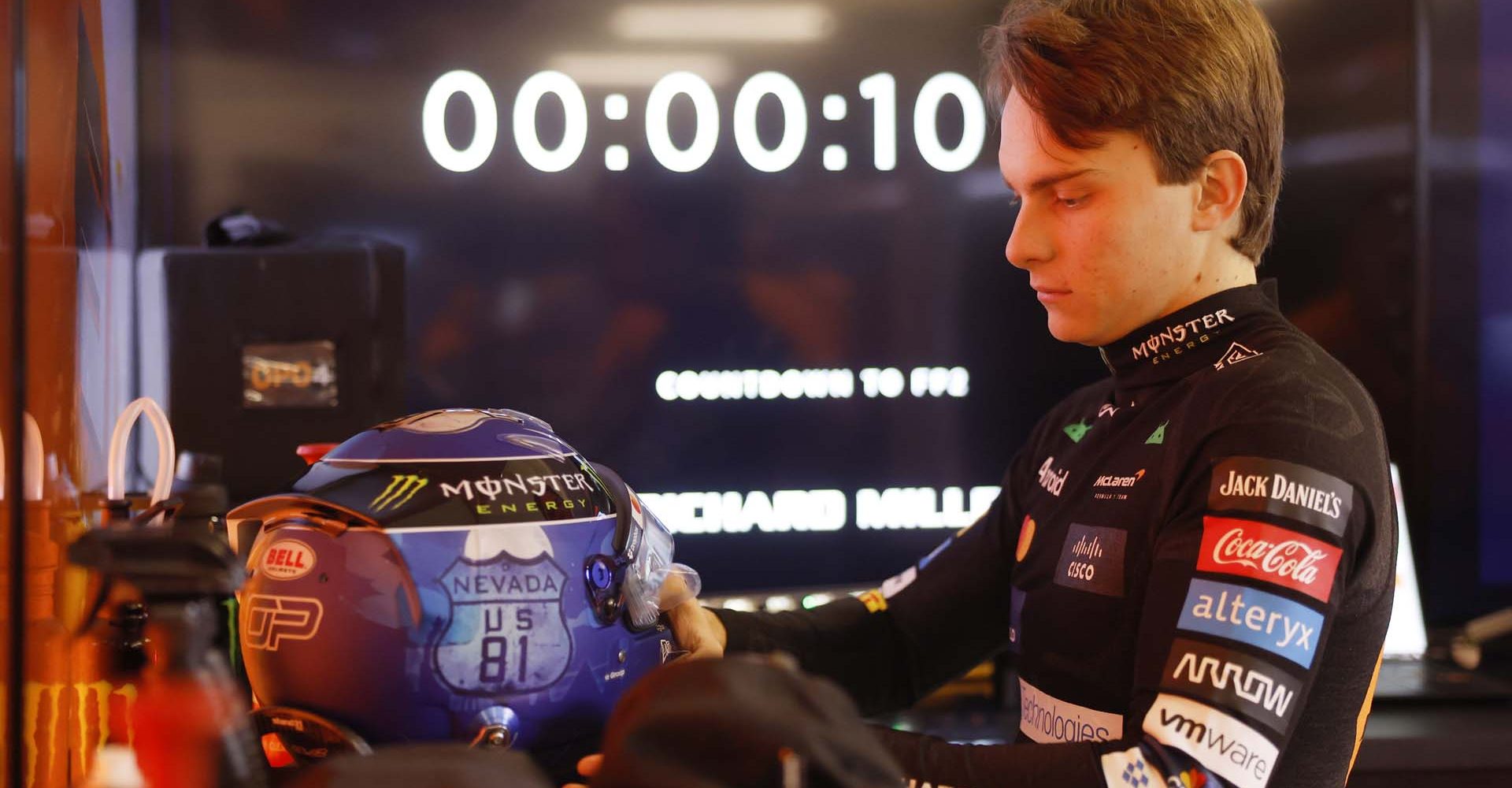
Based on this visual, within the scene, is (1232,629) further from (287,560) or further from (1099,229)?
(287,560)

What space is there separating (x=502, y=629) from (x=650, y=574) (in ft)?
0.53

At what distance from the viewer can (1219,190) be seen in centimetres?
113

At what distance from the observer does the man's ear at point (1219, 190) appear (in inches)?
43.9

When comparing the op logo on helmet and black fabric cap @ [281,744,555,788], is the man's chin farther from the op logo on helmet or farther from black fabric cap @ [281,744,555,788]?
black fabric cap @ [281,744,555,788]

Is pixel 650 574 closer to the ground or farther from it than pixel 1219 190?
closer to the ground

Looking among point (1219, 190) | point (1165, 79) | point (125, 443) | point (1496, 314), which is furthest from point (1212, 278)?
point (1496, 314)

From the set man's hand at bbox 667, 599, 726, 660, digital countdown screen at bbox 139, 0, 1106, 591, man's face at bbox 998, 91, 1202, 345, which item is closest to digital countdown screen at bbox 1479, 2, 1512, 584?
digital countdown screen at bbox 139, 0, 1106, 591

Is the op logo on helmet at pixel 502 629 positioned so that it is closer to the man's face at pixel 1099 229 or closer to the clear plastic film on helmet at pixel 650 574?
the clear plastic film on helmet at pixel 650 574

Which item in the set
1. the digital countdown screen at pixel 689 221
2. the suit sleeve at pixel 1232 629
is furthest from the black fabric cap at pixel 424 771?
the digital countdown screen at pixel 689 221

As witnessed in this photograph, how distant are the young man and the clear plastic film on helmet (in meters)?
0.06

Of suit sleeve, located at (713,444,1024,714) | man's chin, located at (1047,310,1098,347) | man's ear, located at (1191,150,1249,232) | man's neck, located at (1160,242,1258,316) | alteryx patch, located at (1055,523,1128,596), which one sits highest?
man's ear, located at (1191,150,1249,232)

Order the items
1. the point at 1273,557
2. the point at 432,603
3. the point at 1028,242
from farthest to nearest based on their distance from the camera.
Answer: the point at 1028,242
the point at 1273,557
the point at 432,603

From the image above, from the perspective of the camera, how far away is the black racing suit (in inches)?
35.3

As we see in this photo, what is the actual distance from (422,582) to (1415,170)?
227cm
